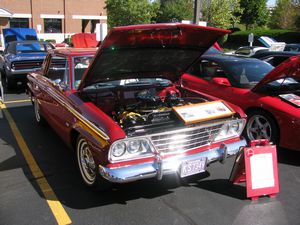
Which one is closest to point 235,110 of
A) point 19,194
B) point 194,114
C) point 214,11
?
point 194,114

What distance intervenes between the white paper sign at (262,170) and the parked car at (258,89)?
3.78ft

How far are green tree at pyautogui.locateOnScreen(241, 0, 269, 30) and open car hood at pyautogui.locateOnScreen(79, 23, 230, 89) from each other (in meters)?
43.0

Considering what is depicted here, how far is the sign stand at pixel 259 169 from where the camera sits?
3.80 m

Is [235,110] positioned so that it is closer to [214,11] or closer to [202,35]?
[202,35]

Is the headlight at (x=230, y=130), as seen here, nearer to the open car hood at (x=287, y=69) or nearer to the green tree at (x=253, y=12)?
the open car hood at (x=287, y=69)

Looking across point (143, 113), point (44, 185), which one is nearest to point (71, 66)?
point (143, 113)

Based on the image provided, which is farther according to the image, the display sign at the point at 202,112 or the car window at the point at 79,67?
the car window at the point at 79,67

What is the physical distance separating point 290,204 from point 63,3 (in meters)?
40.2

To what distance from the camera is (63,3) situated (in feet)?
131

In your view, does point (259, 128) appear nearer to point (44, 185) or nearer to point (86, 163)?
point (86, 163)

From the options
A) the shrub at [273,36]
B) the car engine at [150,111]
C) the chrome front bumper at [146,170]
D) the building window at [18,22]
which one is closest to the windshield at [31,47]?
the car engine at [150,111]

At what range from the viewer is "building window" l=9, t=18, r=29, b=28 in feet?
123

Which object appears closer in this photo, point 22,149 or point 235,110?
point 235,110

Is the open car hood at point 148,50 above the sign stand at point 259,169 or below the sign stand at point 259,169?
above
